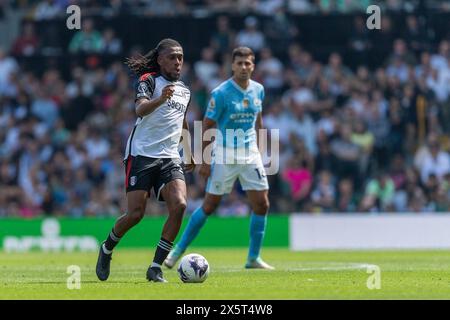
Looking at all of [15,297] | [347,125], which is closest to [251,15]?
[347,125]

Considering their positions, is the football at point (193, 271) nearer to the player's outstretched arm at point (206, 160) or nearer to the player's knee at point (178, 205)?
the player's knee at point (178, 205)

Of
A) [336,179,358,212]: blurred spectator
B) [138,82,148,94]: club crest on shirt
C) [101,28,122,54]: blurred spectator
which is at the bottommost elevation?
[336,179,358,212]: blurred spectator

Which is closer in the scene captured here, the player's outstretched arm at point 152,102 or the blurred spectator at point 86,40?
the player's outstretched arm at point 152,102

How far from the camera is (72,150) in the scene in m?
25.3

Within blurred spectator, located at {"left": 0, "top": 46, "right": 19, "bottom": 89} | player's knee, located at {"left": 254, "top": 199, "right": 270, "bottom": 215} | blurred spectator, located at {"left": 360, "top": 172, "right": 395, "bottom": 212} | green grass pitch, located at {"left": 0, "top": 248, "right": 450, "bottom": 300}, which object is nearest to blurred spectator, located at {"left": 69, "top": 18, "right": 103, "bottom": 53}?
blurred spectator, located at {"left": 0, "top": 46, "right": 19, "bottom": 89}

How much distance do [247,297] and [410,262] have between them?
689 centimetres

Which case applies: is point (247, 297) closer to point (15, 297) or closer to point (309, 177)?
point (15, 297)

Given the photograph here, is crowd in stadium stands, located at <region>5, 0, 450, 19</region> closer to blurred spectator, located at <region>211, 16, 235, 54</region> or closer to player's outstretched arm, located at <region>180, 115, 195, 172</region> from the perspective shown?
blurred spectator, located at <region>211, 16, 235, 54</region>

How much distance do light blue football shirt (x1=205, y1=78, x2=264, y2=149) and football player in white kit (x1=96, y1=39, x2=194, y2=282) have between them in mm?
2100

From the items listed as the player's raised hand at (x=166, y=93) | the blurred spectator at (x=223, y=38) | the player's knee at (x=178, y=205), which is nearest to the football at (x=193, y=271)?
the player's knee at (x=178, y=205)

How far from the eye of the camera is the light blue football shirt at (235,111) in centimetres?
1443

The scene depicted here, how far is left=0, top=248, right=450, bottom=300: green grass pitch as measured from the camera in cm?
1024

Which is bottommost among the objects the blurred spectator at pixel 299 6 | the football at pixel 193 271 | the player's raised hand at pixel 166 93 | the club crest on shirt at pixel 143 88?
the football at pixel 193 271
